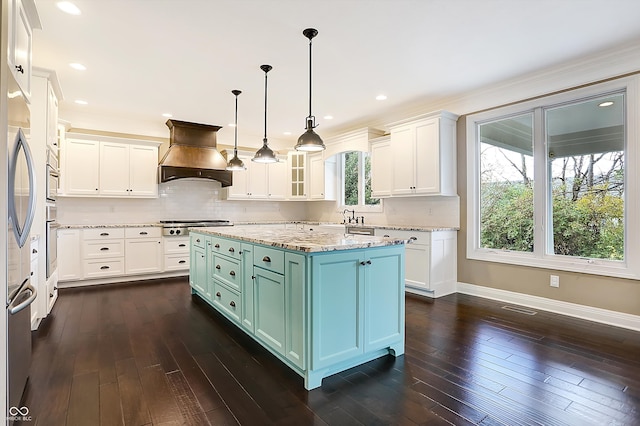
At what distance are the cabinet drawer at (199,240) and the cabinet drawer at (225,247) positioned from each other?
11.9 inches

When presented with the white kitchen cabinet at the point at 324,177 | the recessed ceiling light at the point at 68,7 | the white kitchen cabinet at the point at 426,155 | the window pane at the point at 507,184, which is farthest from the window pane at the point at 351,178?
the recessed ceiling light at the point at 68,7

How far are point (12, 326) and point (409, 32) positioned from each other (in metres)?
3.37

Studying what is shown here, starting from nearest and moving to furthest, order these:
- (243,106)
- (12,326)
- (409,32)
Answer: (12,326) → (409,32) → (243,106)

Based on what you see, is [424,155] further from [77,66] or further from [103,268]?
[103,268]

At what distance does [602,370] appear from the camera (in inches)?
93.5

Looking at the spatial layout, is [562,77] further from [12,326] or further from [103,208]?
[103,208]

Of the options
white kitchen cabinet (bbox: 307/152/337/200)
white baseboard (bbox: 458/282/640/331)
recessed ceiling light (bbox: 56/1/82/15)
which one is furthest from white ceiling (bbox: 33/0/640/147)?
white baseboard (bbox: 458/282/640/331)

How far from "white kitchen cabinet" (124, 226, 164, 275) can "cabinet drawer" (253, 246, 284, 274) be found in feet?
11.5

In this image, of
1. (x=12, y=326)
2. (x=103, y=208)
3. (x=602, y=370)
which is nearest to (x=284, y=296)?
(x=12, y=326)

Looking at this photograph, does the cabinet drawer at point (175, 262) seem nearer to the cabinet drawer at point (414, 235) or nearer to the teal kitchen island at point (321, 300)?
the teal kitchen island at point (321, 300)

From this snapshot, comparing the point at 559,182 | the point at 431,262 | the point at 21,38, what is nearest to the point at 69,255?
the point at 21,38

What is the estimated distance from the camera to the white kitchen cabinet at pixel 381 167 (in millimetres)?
5258

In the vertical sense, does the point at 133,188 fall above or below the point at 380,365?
above

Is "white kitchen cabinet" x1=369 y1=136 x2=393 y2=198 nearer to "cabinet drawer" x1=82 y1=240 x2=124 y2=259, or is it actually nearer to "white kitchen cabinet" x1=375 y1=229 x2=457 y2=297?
"white kitchen cabinet" x1=375 y1=229 x2=457 y2=297
